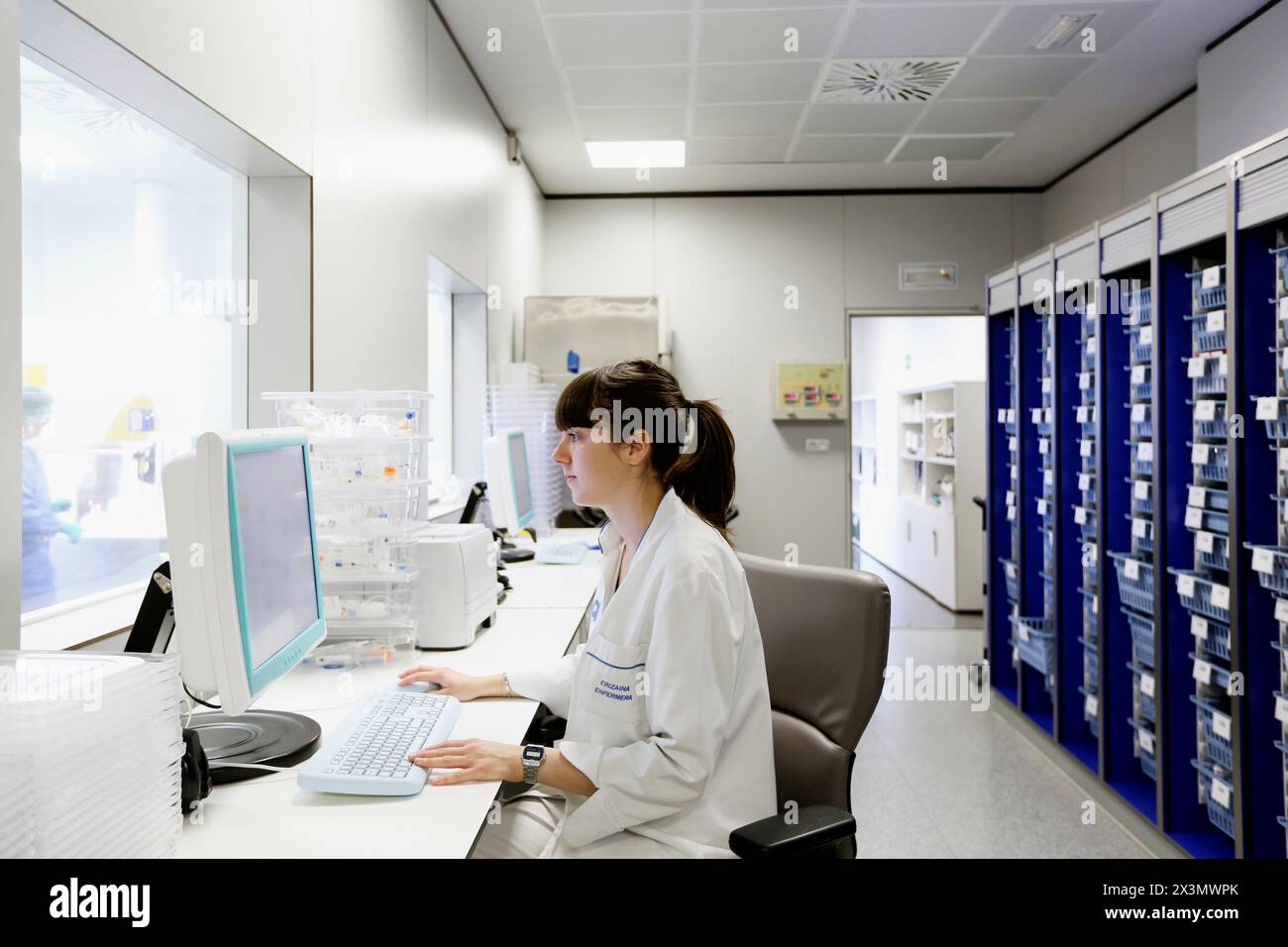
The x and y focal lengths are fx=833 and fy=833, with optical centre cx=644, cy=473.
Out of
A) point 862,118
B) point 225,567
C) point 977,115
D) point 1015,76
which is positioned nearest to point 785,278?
point 862,118

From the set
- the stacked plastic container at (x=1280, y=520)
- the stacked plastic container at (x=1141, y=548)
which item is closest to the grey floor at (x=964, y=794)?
the stacked plastic container at (x=1141, y=548)

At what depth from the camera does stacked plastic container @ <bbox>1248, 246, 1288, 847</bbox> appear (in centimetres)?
209

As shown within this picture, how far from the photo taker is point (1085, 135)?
4750mm

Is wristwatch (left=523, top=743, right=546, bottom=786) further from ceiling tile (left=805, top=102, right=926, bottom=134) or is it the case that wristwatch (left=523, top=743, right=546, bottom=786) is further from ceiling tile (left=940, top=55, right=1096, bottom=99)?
ceiling tile (left=805, top=102, right=926, bottom=134)

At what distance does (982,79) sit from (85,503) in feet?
13.2

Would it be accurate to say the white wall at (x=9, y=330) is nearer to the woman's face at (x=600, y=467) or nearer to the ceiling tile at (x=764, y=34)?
the woman's face at (x=600, y=467)

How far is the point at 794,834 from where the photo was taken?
1.16m

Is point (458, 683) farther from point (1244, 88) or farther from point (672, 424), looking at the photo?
point (1244, 88)

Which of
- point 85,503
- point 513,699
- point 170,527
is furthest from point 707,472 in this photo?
point 85,503

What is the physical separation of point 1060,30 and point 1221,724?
2766mm

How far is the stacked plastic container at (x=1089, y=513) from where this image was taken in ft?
10.0

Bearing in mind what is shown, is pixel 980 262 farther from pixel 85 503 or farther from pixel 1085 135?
pixel 85 503

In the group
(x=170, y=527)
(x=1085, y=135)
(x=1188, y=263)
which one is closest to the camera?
(x=170, y=527)

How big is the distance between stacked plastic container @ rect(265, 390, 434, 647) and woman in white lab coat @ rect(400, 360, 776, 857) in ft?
1.96
